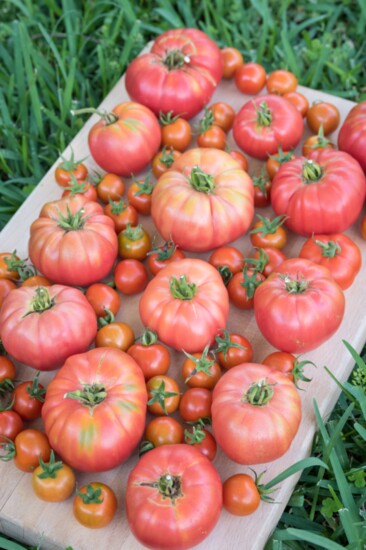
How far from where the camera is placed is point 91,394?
7.22 ft

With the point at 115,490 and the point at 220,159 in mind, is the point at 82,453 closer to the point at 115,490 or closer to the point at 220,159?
the point at 115,490

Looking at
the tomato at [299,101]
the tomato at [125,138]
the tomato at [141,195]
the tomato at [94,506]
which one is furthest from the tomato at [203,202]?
the tomato at [94,506]

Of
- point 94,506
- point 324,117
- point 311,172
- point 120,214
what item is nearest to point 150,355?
point 94,506

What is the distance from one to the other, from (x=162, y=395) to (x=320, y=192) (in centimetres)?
88

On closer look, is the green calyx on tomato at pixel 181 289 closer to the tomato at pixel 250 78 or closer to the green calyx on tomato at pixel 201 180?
the green calyx on tomato at pixel 201 180

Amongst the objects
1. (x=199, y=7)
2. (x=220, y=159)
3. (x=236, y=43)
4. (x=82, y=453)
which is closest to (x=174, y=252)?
(x=220, y=159)

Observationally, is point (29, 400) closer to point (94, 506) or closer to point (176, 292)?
point (94, 506)

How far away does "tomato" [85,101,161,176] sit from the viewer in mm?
2842

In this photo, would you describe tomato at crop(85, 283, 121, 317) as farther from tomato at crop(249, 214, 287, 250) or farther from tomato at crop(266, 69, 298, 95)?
tomato at crop(266, 69, 298, 95)

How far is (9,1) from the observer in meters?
3.83

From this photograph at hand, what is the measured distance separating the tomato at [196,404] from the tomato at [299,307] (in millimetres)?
285

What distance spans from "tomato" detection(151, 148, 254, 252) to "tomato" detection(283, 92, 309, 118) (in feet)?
1.63

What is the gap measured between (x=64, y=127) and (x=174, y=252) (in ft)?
3.33

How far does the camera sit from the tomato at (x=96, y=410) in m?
2.19
